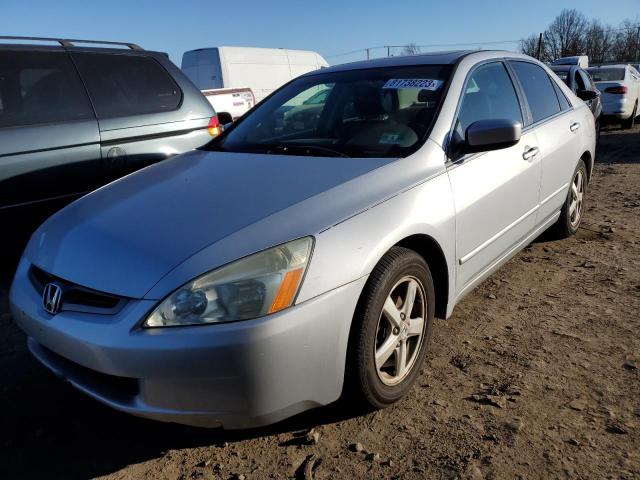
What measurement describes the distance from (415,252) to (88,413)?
1706 mm

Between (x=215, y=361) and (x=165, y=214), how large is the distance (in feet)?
2.62

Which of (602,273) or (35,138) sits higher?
(35,138)

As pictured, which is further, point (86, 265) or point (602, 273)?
point (602, 273)

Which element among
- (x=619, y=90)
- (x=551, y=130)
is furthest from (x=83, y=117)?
(x=619, y=90)

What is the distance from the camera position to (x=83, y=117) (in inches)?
174

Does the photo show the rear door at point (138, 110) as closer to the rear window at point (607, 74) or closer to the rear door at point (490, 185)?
the rear door at point (490, 185)

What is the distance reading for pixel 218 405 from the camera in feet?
6.50

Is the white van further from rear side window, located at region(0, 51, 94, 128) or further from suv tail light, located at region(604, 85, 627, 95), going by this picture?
rear side window, located at region(0, 51, 94, 128)

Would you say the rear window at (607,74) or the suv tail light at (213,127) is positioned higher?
the suv tail light at (213,127)

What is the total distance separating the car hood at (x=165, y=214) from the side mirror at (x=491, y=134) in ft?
1.71

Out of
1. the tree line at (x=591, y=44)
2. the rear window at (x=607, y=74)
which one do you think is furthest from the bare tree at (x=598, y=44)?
the rear window at (x=607, y=74)

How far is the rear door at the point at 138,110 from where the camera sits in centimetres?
454

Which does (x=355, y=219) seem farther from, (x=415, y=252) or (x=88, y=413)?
(x=88, y=413)

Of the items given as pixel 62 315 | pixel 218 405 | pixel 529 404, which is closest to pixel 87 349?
pixel 62 315
